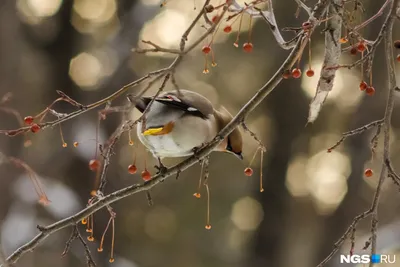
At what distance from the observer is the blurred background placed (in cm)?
213

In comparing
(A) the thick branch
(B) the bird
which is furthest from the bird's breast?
(A) the thick branch

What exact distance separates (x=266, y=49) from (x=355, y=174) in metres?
0.65

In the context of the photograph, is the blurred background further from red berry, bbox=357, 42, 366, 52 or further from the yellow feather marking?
red berry, bbox=357, 42, 366, 52

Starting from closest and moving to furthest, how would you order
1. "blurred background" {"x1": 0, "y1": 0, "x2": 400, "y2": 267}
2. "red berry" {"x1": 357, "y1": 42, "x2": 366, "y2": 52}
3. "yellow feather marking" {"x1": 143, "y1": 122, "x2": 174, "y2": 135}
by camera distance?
"red berry" {"x1": 357, "y1": 42, "x2": 366, "y2": 52}
"yellow feather marking" {"x1": 143, "y1": 122, "x2": 174, "y2": 135}
"blurred background" {"x1": 0, "y1": 0, "x2": 400, "y2": 267}

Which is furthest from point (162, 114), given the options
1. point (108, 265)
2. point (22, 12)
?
point (22, 12)

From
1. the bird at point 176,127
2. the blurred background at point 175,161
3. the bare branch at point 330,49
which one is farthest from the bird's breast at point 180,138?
the blurred background at point 175,161

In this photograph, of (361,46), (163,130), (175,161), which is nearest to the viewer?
(361,46)

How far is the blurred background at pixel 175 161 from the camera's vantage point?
2.13 meters

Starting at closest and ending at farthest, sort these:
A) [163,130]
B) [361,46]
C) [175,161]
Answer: [361,46] < [163,130] < [175,161]

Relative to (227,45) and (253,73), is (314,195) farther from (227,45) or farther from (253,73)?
(227,45)

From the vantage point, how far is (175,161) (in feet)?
7.28

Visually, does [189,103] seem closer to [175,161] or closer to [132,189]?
[132,189]

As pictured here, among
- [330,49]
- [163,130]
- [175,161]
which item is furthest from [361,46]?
[175,161]

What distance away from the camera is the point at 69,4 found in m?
2.61
